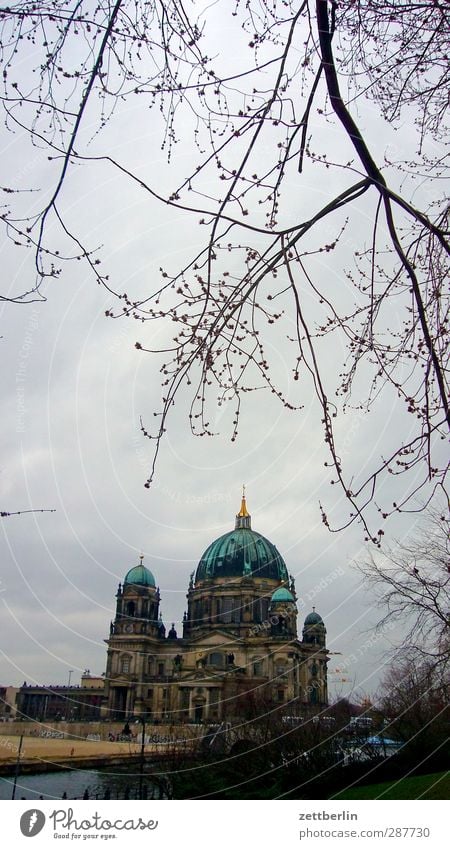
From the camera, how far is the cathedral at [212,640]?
124ft

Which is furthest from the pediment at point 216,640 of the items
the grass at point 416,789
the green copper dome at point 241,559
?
the grass at point 416,789

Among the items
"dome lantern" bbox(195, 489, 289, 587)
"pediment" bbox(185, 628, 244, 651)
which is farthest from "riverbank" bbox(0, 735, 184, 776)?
"dome lantern" bbox(195, 489, 289, 587)

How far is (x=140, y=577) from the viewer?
44.8 m

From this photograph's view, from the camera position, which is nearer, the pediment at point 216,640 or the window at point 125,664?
the pediment at point 216,640

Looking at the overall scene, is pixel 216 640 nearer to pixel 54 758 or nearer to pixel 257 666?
pixel 257 666

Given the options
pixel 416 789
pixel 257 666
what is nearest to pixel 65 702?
pixel 257 666

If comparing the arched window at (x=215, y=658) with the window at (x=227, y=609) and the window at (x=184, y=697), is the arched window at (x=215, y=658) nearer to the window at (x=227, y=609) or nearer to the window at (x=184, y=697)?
the window at (x=184, y=697)

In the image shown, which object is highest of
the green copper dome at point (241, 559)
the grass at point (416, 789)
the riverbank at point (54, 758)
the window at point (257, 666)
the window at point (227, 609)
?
the green copper dome at point (241, 559)

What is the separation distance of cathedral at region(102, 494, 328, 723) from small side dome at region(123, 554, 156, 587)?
0.08 m

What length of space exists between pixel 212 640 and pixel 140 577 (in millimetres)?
6625

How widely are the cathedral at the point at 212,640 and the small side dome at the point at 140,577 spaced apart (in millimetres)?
79

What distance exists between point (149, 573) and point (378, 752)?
36391mm

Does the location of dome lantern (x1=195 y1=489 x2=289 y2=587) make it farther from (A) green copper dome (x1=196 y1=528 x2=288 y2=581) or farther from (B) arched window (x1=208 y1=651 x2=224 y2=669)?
(B) arched window (x1=208 y1=651 x2=224 y2=669)
